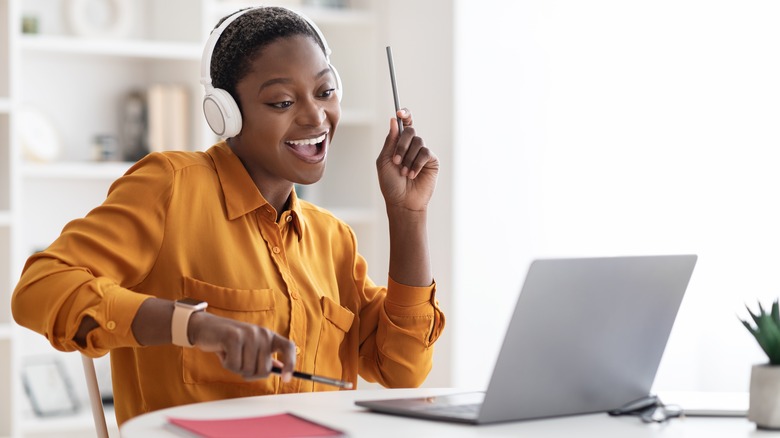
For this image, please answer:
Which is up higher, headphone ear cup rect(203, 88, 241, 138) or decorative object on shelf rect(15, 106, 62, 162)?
headphone ear cup rect(203, 88, 241, 138)

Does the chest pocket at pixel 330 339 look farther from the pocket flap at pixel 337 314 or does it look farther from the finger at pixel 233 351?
the finger at pixel 233 351

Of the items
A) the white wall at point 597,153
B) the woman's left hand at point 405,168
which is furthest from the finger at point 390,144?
the white wall at point 597,153

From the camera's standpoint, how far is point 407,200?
176 centimetres

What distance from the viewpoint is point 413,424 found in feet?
4.04

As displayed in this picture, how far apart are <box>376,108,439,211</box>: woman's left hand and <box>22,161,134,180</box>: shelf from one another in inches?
65.3

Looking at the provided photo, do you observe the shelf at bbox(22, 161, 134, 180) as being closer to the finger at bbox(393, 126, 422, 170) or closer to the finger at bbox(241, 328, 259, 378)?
the finger at bbox(393, 126, 422, 170)

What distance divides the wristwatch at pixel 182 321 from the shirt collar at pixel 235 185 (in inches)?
14.1

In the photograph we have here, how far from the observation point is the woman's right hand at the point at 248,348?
1201 millimetres

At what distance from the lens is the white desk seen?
1.18 metres

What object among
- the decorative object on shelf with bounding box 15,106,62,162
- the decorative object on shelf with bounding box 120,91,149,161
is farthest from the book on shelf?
the decorative object on shelf with bounding box 15,106,62,162

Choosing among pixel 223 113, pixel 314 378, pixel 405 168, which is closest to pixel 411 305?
pixel 405 168

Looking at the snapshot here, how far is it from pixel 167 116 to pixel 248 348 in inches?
89.2

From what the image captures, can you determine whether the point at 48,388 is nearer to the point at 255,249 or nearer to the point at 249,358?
the point at 255,249

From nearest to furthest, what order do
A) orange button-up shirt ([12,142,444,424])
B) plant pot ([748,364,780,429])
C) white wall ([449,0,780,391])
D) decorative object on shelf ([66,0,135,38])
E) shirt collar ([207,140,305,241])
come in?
plant pot ([748,364,780,429]) < orange button-up shirt ([12,142,444,424]) < shirt collar ([207,140,305,241]) < white wall ([449,0,780,391]) < decorative object on shelf ([66,0,135,38])
